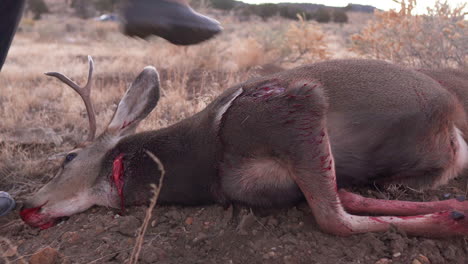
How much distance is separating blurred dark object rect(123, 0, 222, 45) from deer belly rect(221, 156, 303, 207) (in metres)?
0.78

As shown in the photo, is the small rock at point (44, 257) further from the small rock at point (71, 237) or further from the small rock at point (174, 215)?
the small rock at point (174, 215)

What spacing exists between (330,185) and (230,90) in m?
1.02

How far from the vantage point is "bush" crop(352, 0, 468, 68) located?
5801mm

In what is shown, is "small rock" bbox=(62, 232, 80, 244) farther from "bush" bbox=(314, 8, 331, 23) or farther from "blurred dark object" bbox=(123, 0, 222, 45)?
"bush" bbox=(314, 8, 331, 23)

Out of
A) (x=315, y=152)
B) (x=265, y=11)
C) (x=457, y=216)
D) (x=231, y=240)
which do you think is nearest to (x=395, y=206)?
(x=457, y=216)

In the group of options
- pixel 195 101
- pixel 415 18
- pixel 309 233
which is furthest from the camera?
pixel 415 18

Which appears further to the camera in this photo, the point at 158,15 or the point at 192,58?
the point at 192,58

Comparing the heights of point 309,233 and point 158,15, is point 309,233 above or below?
below

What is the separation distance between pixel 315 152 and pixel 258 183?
44 centimetres

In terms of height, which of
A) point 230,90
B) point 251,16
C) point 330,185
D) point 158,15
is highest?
point 158,15

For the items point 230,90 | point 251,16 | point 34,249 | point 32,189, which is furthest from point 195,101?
point 251,16

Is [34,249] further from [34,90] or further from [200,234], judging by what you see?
[34,90]

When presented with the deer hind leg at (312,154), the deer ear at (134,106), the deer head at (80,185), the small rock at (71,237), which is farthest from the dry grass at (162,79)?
the small rock at (71,237)

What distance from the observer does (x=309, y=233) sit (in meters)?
2.66
